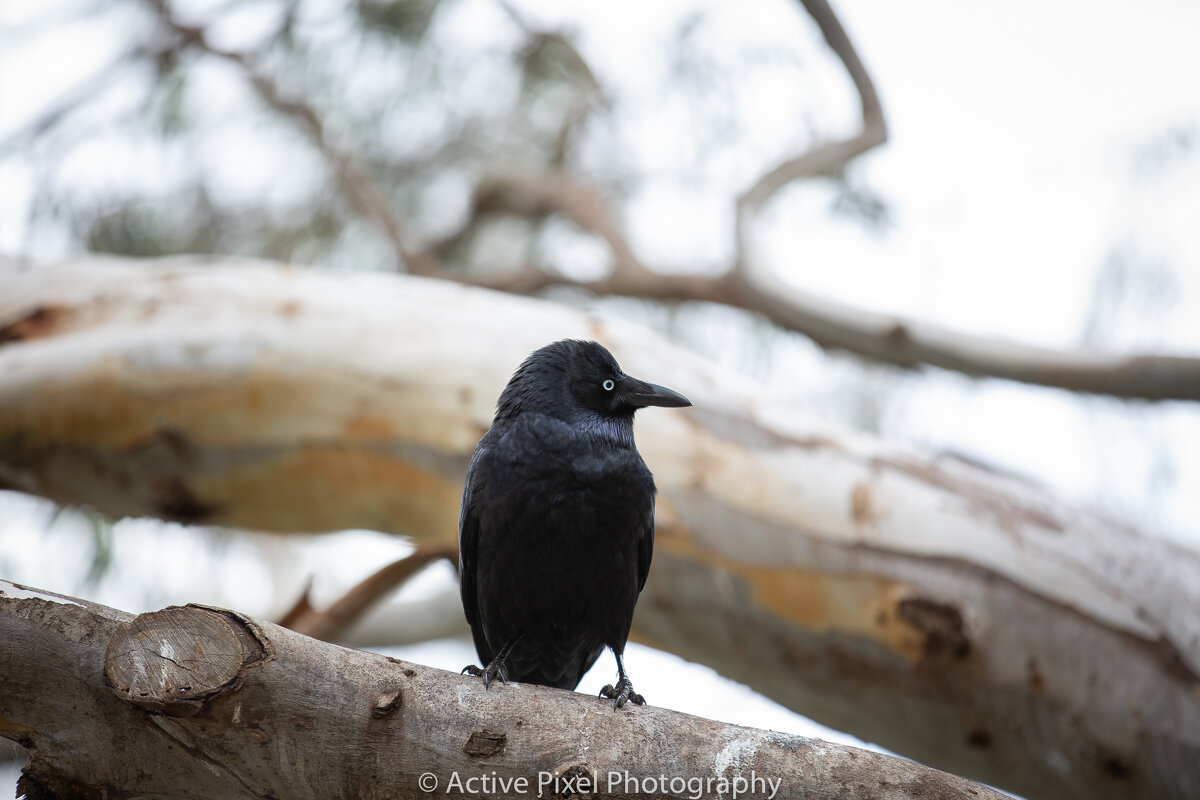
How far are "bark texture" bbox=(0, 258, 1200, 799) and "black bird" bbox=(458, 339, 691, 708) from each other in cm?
81

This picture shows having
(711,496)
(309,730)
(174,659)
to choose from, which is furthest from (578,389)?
(174,659)

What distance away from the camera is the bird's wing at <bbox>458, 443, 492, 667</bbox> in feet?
9.61

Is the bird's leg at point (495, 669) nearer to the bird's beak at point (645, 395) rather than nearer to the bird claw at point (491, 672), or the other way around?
the bird claw at point (491, 672)

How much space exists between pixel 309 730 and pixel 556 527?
1.03 metres

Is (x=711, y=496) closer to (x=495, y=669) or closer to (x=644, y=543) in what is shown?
(x=644, y=543)

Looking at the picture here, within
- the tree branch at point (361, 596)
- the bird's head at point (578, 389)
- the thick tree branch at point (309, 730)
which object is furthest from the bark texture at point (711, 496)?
the thick tree branch at point (309, 730)

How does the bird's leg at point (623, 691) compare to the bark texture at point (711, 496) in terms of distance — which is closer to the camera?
the bird's leg at point (623, 691)

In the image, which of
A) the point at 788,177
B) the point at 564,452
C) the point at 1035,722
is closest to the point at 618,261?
the point at 788,177

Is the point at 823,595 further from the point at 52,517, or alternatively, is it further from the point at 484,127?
the point at 484,127

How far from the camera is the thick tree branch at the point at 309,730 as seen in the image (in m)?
1.77

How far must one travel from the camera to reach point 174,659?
5.70 ft

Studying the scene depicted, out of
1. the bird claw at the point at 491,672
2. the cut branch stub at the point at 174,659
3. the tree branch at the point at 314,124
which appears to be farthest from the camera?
the tree branch at the point at 314,124

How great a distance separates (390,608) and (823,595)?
2.80 m

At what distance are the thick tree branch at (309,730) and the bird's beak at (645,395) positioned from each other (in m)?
1.18
